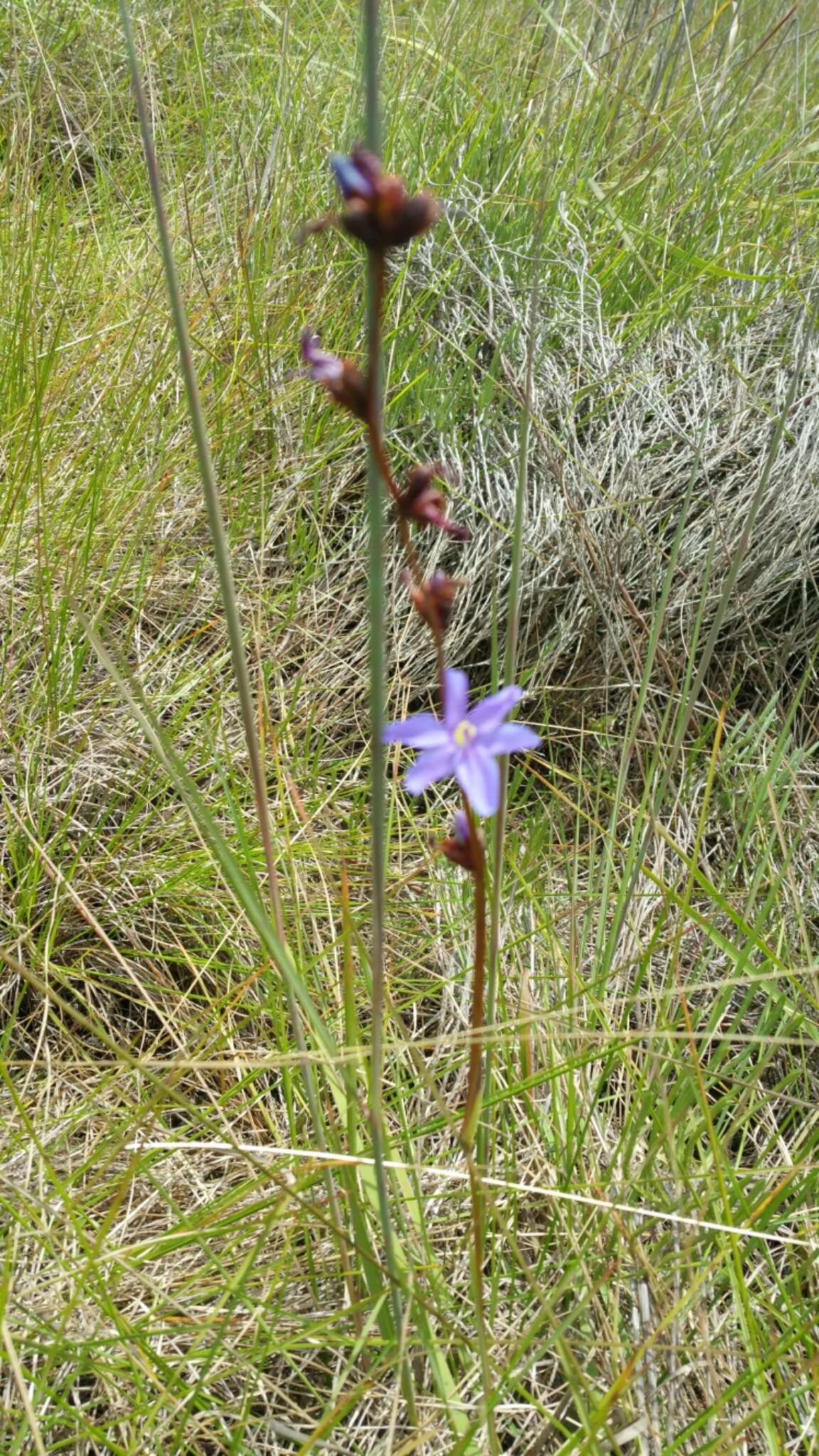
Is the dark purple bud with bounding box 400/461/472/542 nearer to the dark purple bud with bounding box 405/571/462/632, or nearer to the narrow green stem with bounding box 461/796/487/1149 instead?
the dark purple bud with bounding box 405/571/462/632

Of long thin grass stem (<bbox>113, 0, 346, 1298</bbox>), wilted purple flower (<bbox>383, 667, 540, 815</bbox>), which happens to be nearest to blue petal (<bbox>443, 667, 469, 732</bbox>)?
wilted purple flower (<bbox>383, 667, 540, 815</bbox>)

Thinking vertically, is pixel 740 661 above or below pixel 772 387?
below

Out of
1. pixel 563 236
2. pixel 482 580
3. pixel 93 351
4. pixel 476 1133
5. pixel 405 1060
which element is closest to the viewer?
pixel 476 1133

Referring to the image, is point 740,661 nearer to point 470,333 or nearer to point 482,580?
point 482,580

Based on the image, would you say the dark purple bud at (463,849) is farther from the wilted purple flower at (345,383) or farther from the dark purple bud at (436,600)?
the wilted purple flower at (345,383)

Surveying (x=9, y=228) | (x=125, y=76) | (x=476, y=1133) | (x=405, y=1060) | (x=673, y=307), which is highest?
(x=125, y=76)

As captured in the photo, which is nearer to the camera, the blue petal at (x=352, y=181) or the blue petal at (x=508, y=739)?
the blue petal at (x=352, y=181)

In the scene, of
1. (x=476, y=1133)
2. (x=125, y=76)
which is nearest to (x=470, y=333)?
(x=125, y=76)

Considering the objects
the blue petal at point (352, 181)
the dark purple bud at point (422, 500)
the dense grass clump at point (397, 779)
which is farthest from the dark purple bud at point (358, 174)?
the dense grass clump at point (397, 779)
